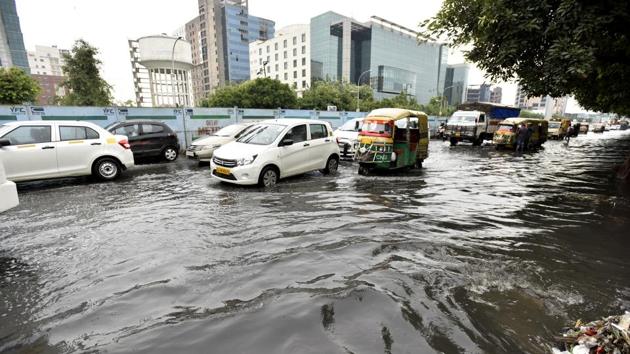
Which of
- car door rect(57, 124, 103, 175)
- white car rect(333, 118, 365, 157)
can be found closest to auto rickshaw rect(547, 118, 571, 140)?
white car rect(333, 118, 365, 157)

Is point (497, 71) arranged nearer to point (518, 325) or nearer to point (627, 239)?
point (627, 239)

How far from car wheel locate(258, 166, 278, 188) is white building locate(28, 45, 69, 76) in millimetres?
150284

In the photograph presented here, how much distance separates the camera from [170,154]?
41.7ft

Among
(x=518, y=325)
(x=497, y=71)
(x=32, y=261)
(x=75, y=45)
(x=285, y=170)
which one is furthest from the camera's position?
(x=75, y=45)

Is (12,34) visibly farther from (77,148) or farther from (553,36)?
(553,36)

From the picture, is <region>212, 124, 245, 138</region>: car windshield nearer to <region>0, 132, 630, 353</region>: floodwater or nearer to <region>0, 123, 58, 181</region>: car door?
<region>0, 132, 630, 353</region>: floodwater

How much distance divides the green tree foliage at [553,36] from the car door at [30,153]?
9.82 metres

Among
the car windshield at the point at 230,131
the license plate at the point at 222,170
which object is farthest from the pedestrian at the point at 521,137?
the license plate at the point at 222,170

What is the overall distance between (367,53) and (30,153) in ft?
297

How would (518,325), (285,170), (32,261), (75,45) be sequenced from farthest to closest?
(75,45) < (285,170) < (32,261) < (518,325)

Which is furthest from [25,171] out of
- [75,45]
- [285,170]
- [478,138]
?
[75,45]

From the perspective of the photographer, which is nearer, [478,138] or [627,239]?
[627,239]

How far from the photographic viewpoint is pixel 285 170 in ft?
28.8

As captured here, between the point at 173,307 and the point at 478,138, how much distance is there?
77.8 ft
